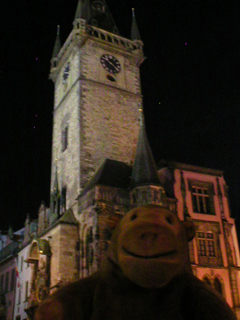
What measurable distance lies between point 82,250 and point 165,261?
53.6 feet

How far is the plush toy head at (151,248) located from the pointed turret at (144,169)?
14865 millimetres

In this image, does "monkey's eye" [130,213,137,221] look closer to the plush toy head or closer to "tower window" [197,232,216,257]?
the plush toy head

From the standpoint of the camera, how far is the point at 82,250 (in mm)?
18406

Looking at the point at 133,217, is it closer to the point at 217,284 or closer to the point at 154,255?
the point at 154,255

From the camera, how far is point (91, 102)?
23.8 m

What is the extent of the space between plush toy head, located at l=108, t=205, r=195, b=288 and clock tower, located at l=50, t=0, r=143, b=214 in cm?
1798

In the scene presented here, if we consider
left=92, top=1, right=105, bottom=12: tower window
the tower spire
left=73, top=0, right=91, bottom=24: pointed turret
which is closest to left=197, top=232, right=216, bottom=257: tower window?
left=73, top=0, right=91, bottom=24: pointed turret

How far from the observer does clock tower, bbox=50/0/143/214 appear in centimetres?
2233

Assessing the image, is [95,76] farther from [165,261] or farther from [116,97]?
[165,261]

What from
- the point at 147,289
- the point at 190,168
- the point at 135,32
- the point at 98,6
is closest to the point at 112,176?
the point at 190,168

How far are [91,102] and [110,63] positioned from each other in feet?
13.8

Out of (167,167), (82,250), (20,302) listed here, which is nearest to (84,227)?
(82,250)

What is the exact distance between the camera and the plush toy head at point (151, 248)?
2.70 metres

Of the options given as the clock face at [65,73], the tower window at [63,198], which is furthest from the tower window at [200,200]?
the clock face at [65,73]
